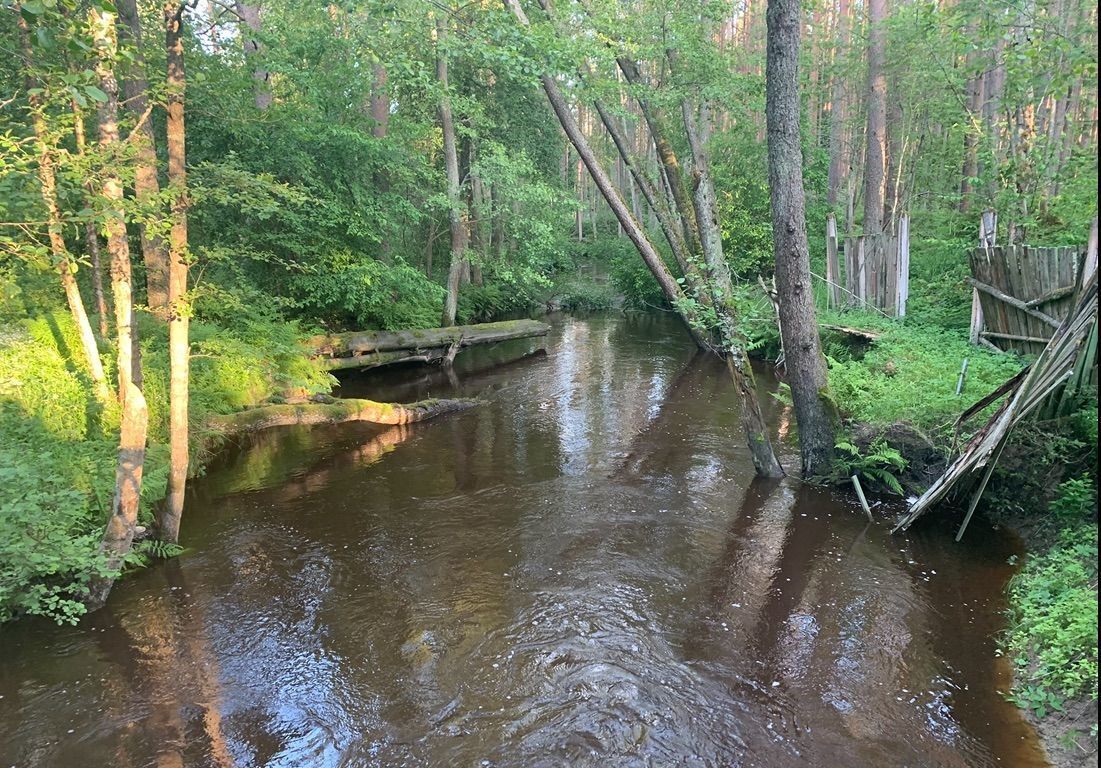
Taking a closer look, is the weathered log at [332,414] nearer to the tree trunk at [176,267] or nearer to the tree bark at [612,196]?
the tree trunk at [176,267]

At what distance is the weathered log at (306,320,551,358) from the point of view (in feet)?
47.3

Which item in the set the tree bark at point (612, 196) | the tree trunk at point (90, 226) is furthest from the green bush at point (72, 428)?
the tree bark at point (612, 196)

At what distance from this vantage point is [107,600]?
5660 millimetres

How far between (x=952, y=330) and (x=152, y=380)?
1238cm

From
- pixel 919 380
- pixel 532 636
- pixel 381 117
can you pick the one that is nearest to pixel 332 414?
A: pixel 532 636

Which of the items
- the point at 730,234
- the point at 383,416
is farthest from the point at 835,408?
the point at 730,234

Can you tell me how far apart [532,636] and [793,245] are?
5.12 m

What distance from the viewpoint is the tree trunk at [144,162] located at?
5303mm

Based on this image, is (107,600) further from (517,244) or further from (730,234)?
(517,244)

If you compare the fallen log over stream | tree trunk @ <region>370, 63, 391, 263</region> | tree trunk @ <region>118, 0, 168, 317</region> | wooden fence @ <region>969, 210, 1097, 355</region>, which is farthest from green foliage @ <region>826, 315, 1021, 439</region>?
tree trunk @ <region>370, 63, 391, 263</region>

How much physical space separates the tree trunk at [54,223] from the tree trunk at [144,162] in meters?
0.60

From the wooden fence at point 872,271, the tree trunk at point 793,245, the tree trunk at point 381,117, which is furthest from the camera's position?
the tree trunk at point 381,117

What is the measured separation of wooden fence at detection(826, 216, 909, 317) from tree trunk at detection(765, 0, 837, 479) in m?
5.79

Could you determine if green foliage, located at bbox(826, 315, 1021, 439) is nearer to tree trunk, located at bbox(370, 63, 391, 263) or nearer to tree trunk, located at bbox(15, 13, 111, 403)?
tree trunk, located at bbox(15, 13, 111, 403)
